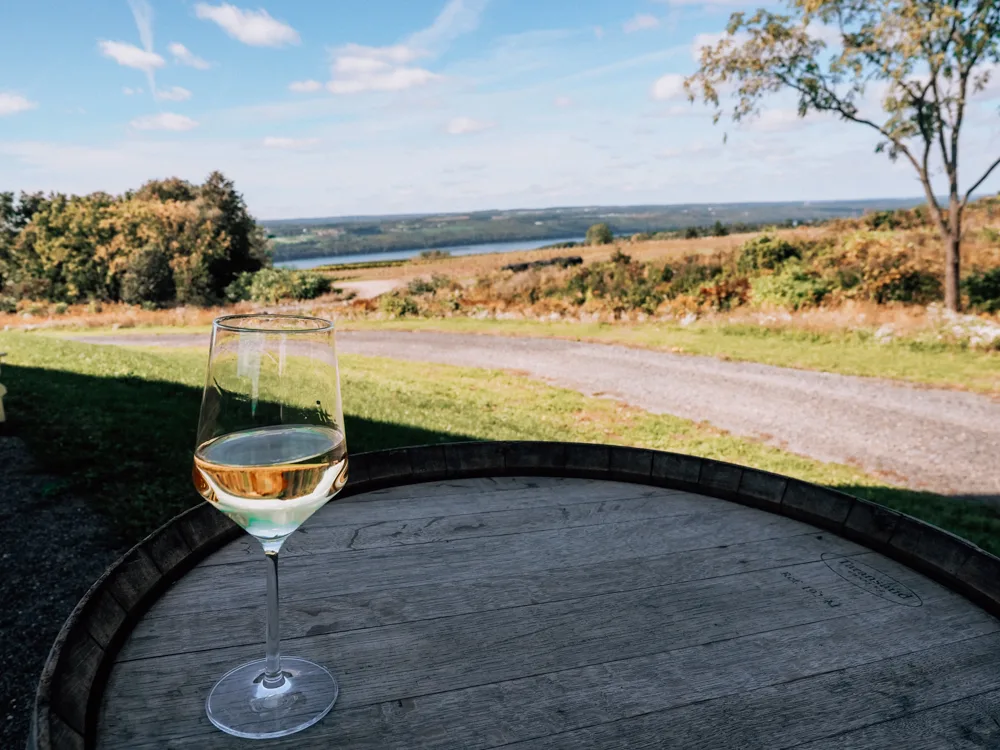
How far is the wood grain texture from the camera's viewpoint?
99 centimetres

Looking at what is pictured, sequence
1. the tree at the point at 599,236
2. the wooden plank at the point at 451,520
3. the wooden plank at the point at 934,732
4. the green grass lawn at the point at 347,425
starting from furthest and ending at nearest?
the tree at the point at 599,236 < the green grass lawn at the point at 347,425 < the wooden plank at the point at 451,520 < the wooden plank at the point at 934,732

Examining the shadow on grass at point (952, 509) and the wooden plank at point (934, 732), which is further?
the shadow on grass at point (952, 509)

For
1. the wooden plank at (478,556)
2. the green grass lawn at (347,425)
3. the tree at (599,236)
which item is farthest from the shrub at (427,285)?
the wooden plank at (478,556)

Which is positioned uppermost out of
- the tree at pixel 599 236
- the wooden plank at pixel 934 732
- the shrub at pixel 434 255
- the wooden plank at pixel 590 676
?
the tree at pixel 599 236

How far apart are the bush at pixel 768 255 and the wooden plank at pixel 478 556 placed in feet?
60.5

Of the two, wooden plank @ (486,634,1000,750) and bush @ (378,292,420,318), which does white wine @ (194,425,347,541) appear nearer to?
wooden plank @ (486,634,1000,750)

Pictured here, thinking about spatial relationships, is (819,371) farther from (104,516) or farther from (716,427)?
(104,516)

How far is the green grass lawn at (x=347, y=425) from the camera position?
4.96 m

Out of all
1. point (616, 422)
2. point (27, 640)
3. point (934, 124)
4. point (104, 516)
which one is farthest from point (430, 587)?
point (934, 124)

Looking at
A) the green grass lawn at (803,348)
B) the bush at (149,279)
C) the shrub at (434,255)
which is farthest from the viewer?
the shrub at (434,255)

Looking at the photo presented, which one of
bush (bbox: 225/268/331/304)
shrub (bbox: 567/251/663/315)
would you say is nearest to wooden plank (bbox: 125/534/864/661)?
shrub (bbox: 567/251/663/315)

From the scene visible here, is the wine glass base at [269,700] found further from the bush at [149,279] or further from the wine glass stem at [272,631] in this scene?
the bush at [149,279]

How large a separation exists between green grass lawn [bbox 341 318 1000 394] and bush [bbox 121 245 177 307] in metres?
17.0

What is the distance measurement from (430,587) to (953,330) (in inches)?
489
